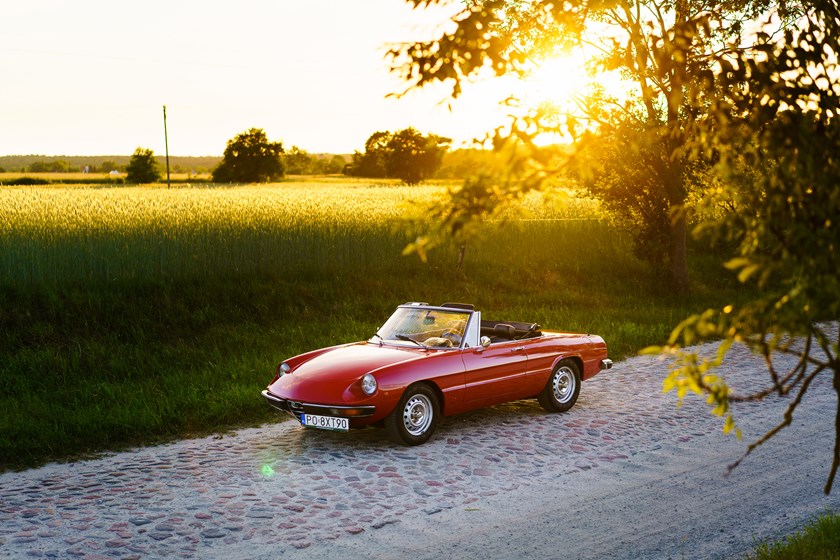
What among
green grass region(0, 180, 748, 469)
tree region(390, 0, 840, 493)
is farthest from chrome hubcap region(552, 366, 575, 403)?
tree region(390, 0, 840, 493)

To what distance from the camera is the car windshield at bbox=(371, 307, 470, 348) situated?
1133 cm

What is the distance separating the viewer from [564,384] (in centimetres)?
1262

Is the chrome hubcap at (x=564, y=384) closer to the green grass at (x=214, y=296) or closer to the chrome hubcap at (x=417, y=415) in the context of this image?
the green grass at (x=214, y=296)

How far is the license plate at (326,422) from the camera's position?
33.2 ft

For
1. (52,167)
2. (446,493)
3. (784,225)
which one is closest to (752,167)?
(784,225)

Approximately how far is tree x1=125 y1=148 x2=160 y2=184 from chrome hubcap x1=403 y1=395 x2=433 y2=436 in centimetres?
8472

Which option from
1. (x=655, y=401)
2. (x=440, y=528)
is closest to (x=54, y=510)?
(x=440, y=528)

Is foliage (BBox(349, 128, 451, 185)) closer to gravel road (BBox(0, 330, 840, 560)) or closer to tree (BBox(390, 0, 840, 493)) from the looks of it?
gravel road (BBox(0, 330, 840, 560))

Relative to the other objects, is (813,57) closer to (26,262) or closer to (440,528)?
(440,528)

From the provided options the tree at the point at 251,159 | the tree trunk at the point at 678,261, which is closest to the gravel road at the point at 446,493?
the tree trunk at the point at 678,261

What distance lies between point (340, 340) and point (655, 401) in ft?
21.5

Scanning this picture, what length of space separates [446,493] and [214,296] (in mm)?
12661

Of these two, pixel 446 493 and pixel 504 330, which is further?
pixel 504 330

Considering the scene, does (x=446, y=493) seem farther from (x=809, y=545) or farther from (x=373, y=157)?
(x=373, y=157)
